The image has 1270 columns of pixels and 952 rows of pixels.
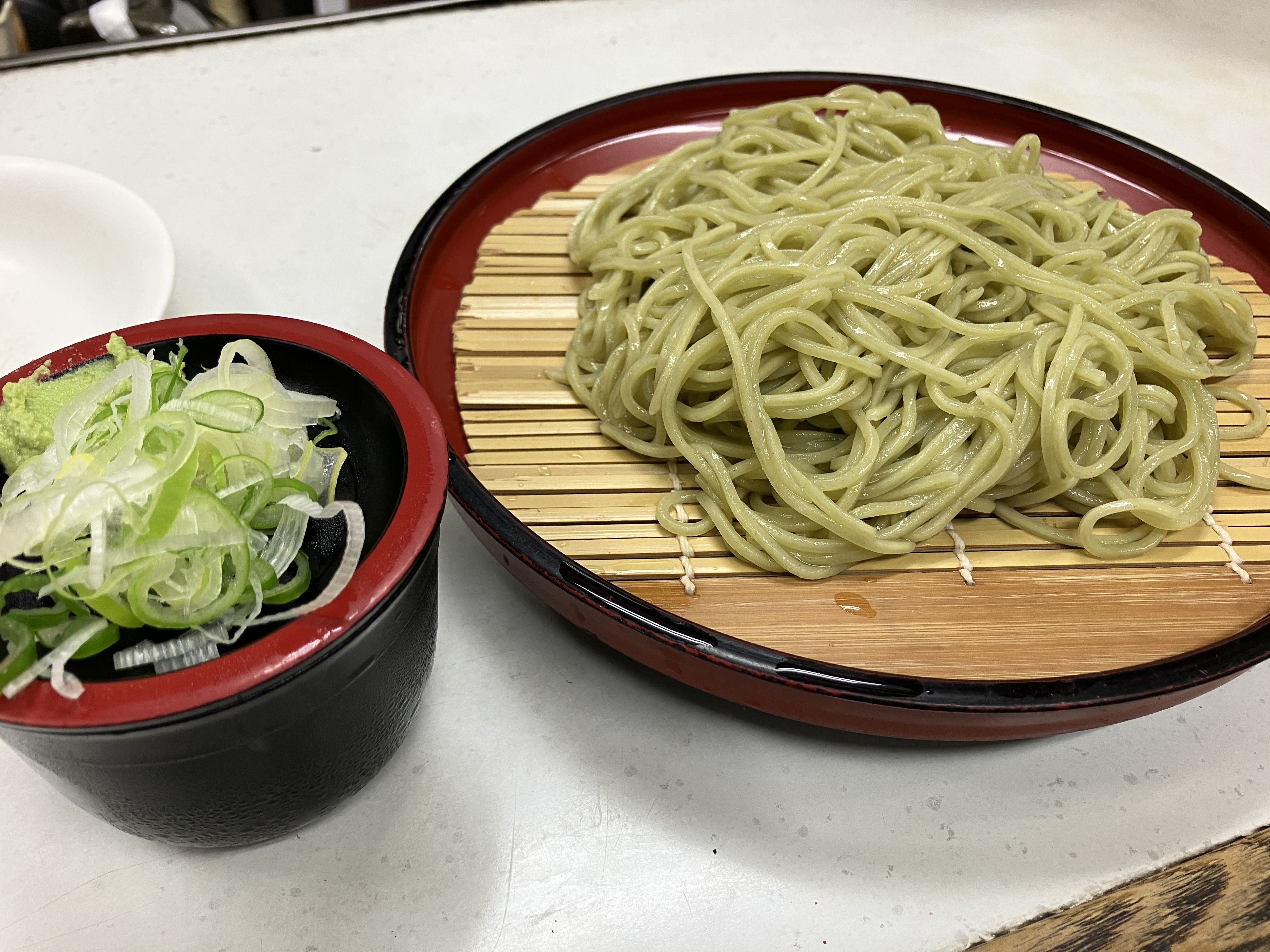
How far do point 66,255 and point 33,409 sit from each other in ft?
3.93

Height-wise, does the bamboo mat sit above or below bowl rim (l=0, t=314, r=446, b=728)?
below

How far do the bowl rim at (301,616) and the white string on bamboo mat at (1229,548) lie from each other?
52.2 inches

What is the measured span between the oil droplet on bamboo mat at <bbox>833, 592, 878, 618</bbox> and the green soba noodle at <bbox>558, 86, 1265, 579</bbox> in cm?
5

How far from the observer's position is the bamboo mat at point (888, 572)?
4.07 ft

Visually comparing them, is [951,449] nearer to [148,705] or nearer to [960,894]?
[960,894]

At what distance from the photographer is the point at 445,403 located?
161 cm

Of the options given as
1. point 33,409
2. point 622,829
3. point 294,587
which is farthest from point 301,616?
point 622,829

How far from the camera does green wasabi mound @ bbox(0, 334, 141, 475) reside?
3.15 feet

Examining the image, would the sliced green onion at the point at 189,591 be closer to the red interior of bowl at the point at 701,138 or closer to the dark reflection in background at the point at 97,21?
the red interior of bowl at the point at 701,138

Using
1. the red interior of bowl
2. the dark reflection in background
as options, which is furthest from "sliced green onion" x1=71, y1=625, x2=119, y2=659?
the dark reflection in background

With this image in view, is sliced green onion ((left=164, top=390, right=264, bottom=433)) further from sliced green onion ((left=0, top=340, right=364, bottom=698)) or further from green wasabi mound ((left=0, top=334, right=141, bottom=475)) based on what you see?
green wasabi mound ((left=0, top=334, right=141, bottom=475))

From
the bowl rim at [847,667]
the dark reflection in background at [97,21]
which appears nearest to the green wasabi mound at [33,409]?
the bowl rim at [847,667]

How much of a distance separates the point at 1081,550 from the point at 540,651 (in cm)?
98

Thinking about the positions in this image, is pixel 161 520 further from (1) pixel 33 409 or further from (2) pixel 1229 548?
(2) pixel 1229 548
